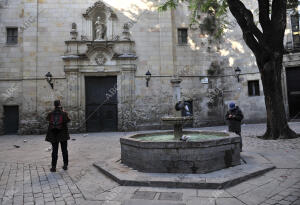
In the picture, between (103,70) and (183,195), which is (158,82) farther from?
(183,195)

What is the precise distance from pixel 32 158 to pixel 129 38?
9.80m

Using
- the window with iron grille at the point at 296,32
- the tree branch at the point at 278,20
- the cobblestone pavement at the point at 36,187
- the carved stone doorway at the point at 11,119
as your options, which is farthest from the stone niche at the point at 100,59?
the window with iron grille at the point at 296,32

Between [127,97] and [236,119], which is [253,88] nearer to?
[127,97]

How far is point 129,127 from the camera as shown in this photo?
13312mm

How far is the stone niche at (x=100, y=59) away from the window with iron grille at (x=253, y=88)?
27.6 ft

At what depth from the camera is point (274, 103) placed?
27.7ft

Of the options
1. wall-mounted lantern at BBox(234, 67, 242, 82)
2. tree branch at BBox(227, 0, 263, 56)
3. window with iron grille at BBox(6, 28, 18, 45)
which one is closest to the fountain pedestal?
tree branch at BBox(227, 0, 263, 56)

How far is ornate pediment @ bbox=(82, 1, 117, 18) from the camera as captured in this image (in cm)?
1353

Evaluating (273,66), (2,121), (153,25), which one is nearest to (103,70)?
(153,25)

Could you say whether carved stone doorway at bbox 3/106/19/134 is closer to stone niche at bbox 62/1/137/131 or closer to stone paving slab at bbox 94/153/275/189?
stone niche at bbox 62/1/137/131

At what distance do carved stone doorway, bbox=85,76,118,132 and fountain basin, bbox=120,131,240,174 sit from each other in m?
9.27

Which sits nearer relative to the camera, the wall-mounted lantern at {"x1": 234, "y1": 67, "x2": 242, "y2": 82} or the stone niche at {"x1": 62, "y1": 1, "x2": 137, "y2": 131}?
the stone niche at {"x1": 62, "y1": 1, "x2": 137, "y2": 131}

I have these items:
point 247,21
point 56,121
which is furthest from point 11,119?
point 247,21

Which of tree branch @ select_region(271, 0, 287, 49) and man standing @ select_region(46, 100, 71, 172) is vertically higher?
tree branch @ select_region(271, 0, 287, 49)
